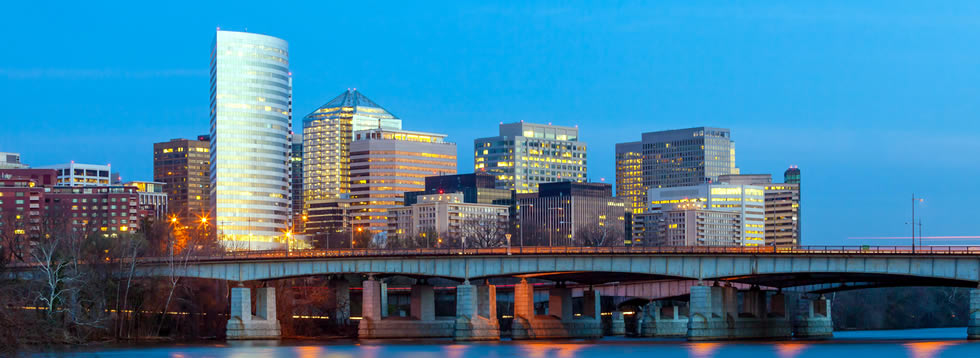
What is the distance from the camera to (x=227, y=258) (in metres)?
138

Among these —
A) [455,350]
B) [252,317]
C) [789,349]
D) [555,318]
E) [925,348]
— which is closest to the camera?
[455,350]

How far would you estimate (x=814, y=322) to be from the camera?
538 feet

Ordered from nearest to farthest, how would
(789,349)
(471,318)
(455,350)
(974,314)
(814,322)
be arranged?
(455,350) → (789,349) → (974,314) → (471,318) → (814,322)

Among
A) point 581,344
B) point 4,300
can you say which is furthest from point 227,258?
point 4,300

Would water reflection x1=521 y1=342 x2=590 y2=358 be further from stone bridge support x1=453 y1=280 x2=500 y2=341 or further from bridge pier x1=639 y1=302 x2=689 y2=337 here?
bridge pier x1=639 y1=302 x2=689 y2=337

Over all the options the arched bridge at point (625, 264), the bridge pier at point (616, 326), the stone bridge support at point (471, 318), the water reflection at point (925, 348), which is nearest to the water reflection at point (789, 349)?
the arched bridge at point (625, 264)

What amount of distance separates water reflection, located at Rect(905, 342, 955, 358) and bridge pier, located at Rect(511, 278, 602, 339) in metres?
37.5

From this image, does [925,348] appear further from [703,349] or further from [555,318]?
[555,318]

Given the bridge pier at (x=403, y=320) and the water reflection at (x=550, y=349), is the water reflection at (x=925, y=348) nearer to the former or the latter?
the water reflection at (x=550, y=349)

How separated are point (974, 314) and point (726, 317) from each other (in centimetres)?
2258

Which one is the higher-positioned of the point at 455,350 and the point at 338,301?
the point at 338,301

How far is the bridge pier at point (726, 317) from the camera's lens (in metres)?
127

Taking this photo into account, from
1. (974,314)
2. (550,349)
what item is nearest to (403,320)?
(550,349)

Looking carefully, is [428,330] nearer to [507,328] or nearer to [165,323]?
[165,323]
